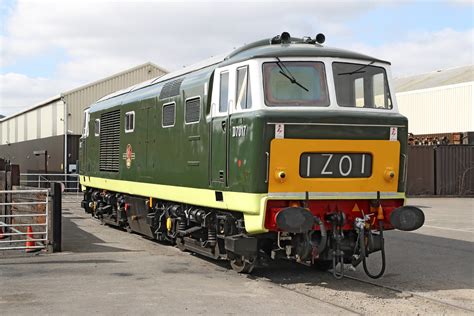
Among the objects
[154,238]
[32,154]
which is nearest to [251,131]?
[154,238]

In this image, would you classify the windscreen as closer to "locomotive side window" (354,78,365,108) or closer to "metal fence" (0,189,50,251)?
"locomotive side window" (354,78,365,108)

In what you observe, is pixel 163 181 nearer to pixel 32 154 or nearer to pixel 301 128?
pixel 301 128

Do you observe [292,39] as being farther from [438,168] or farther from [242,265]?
[438,168]

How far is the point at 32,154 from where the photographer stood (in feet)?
158

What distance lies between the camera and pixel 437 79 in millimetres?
42500

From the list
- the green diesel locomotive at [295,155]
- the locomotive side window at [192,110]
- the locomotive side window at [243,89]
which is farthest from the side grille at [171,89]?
the locomotive side window at [243,89]

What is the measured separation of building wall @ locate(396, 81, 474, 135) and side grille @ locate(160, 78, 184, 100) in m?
26.5

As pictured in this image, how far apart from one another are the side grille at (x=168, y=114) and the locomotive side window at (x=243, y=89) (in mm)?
2401

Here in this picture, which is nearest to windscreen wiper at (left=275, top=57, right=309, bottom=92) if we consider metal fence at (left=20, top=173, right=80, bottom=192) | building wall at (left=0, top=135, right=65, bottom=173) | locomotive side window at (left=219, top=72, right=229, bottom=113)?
locomotive side window at (left=219, top=72, right=229, bottom=113)

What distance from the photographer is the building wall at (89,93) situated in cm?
3897

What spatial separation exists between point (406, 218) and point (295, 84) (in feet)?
7.89

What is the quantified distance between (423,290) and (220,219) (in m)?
3.09

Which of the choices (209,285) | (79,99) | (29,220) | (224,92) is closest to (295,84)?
(224,92)

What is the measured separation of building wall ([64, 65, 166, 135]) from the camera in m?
39.0
